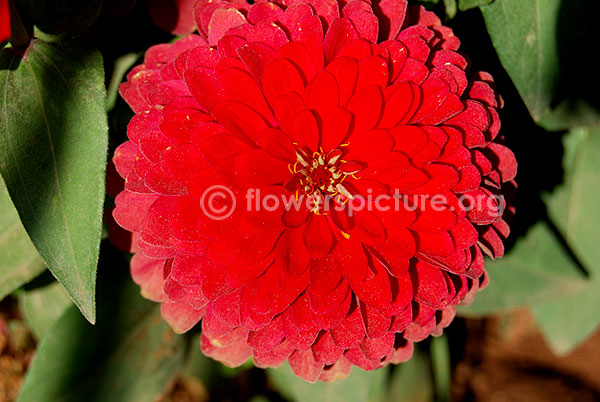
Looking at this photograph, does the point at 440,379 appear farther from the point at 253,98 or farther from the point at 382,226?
the point at 253,98

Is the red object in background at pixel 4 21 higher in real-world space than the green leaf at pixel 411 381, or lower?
higher

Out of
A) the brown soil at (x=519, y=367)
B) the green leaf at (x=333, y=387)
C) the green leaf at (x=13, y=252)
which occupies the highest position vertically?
the green leaf at (x=13, y=252)

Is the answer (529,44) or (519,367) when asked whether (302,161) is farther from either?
(519,367)

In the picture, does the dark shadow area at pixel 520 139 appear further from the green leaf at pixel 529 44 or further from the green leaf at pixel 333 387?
the green leaf at pixel 333 387

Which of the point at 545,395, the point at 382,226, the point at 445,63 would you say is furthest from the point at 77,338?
the point at 545,395

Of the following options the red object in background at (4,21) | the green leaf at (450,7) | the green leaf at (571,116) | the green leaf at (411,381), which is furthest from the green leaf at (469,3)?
the green leaf at (411,381)

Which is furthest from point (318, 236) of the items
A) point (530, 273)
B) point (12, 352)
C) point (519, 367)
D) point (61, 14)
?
point (519, 367)

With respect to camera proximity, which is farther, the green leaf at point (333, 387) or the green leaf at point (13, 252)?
the green leaf at point (333, 387)
